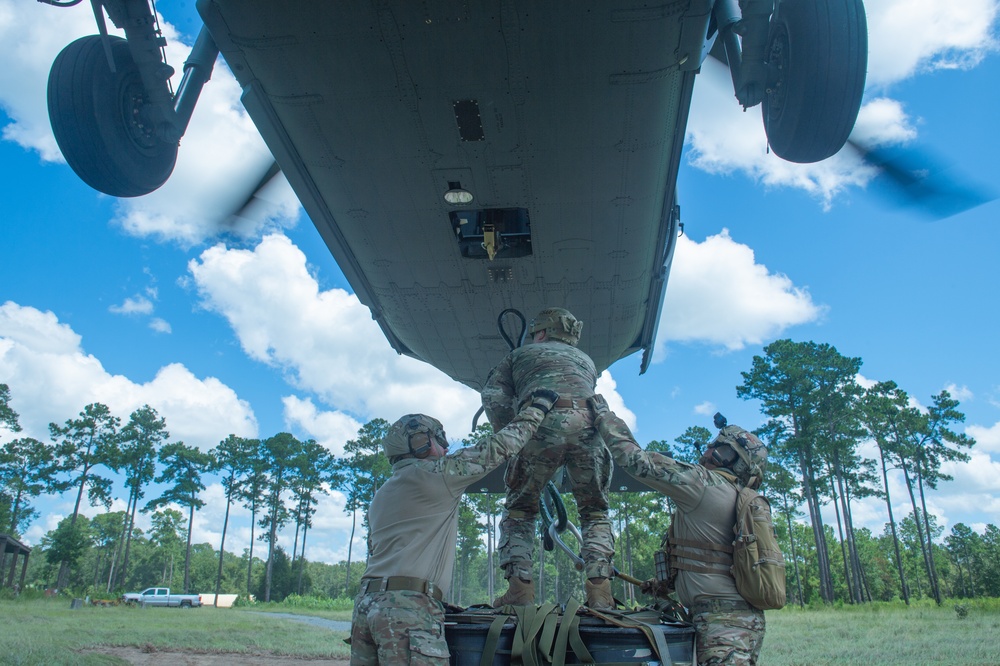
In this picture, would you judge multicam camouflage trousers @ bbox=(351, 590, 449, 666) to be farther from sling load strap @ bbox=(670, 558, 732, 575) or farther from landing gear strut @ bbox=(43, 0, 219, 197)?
landing gear strut @ bbox=(43, 0, 219, 197)

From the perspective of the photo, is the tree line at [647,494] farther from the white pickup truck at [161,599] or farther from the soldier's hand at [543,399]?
the soldier's hand at [543,399]

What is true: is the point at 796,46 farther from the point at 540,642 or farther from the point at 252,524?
the point at 252,524

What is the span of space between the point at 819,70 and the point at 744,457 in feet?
7.07

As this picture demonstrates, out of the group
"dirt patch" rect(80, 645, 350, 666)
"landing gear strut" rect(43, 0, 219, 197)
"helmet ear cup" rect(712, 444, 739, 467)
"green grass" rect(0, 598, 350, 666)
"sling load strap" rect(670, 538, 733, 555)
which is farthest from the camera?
"dirt patch" rect(80, 645, 350, 666)

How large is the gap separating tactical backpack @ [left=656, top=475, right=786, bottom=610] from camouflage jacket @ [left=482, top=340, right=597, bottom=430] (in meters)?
1.01

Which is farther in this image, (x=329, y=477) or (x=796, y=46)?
(x=329, y=477)

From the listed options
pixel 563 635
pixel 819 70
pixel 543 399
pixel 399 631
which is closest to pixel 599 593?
pixel 563 635

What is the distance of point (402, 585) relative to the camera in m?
2.85

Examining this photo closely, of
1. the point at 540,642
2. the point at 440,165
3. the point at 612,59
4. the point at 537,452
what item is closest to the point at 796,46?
the point at 612,59

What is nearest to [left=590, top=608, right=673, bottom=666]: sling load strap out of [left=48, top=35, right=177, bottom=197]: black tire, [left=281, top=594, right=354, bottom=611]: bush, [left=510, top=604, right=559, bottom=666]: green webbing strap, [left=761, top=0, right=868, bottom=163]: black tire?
[left=510, top=604, right=559, bottom=666]: green webbing strap

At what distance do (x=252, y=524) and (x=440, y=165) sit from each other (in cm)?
5141

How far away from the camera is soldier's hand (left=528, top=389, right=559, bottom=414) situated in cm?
325

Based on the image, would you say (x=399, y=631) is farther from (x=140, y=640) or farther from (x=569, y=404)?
(x=140, y=640)

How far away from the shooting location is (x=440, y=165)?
177 inches
